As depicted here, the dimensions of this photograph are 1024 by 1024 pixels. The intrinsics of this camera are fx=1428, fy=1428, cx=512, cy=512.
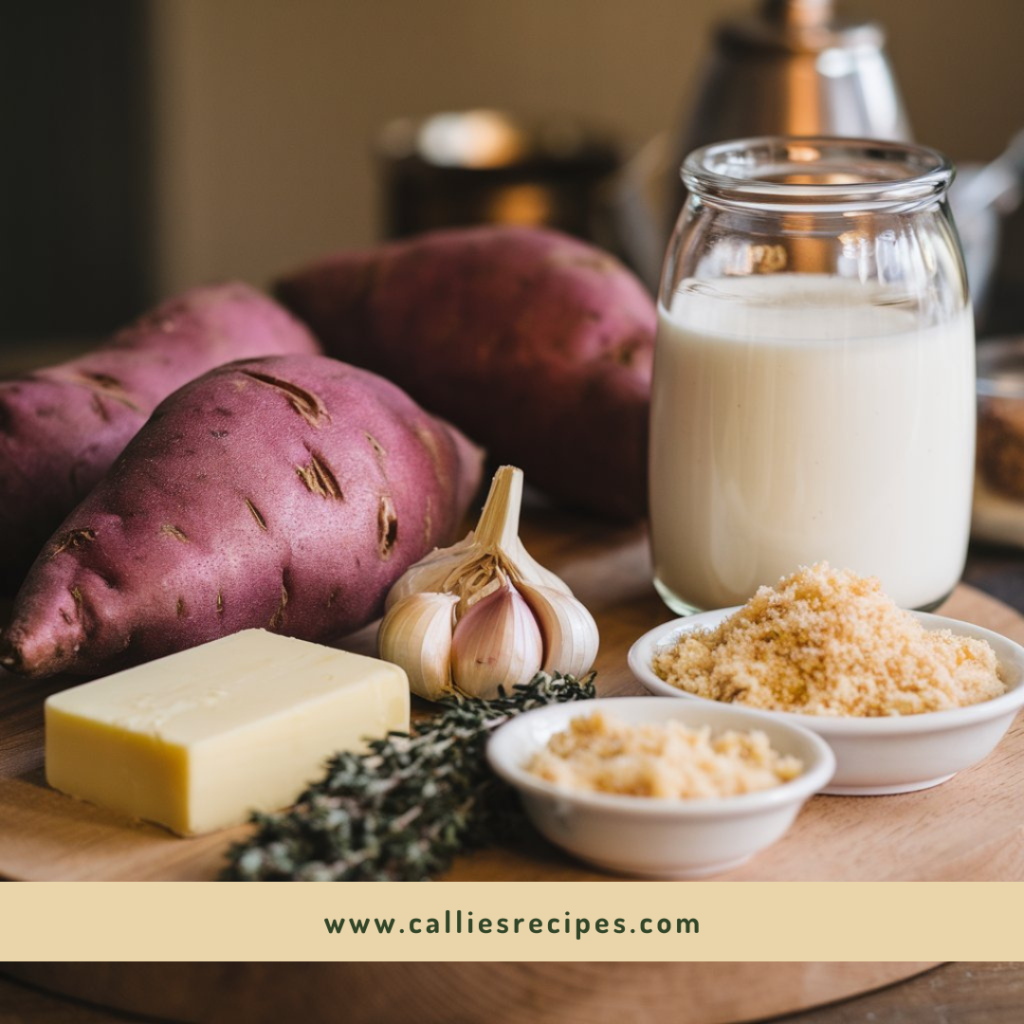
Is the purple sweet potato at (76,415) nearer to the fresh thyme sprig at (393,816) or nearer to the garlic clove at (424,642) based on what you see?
the garlic clove at (424,642)

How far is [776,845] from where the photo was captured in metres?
0.89

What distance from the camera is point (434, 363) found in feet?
4.98

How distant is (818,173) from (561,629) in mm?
496

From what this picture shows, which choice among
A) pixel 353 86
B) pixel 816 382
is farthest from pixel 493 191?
pixel 353 86

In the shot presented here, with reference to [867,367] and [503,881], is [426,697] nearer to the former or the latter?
[503,881]

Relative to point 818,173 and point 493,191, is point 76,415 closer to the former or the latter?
point 818,173

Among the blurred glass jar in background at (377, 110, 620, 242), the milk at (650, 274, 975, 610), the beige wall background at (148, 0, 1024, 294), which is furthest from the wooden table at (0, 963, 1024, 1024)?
the beige wall background at (148, 0, 1024, 294)

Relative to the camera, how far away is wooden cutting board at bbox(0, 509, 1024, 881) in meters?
0.85

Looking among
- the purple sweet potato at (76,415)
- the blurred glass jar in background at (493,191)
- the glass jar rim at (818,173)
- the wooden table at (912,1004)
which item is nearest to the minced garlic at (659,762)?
the wooden table at (912,1004)

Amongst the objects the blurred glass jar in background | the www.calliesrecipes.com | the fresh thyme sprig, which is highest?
the blurred glass jar in background

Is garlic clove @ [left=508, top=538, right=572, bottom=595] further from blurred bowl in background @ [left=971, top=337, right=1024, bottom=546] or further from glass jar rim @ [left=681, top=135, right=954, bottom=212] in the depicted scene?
blurred bowl in background @ [left=971, top=337, right=1024, bottom=546]

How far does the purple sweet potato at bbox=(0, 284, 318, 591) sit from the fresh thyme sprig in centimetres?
49

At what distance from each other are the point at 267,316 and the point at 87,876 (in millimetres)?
802

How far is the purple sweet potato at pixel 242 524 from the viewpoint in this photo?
103cm
